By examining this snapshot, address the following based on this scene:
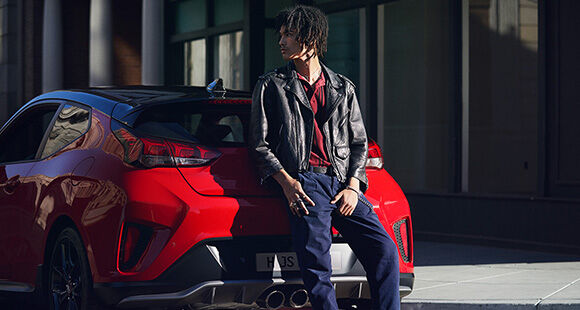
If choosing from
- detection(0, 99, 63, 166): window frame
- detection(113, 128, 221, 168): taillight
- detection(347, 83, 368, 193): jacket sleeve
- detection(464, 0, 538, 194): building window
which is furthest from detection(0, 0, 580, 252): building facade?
detection(113, 128, 221, 168): taillight

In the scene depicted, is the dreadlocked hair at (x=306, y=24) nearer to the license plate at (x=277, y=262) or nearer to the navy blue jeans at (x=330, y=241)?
the navy blue jeans at (x=330, y=241)

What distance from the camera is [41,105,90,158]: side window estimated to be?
18.9 feet

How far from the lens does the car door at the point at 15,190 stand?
6027 mm

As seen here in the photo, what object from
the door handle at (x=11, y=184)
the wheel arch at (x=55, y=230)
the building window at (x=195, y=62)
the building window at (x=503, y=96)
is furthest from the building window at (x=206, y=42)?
the wheel arch at (x=55, y=230)

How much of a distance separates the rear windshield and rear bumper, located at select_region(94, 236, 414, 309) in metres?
0.60

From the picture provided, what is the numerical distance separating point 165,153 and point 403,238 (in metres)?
1.43

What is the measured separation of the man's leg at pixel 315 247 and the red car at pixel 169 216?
0.17 meters

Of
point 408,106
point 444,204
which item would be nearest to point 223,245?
point 444,204

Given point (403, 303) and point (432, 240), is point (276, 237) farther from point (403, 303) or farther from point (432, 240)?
point (432, 240)

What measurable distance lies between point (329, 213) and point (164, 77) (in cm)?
1335

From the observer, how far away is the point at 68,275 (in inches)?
217

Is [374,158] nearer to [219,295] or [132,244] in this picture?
[219,295]

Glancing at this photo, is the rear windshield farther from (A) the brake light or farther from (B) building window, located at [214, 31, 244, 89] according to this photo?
(B) building window, located at [214, 31, 244, 89]

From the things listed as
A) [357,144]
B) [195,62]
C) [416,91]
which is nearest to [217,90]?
[357,144]
